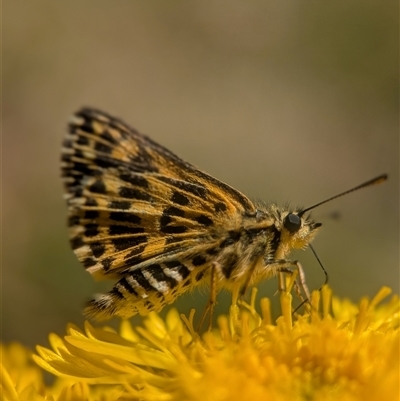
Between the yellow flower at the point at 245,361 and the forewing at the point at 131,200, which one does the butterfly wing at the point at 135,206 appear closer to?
the forewing at the point at 131,200

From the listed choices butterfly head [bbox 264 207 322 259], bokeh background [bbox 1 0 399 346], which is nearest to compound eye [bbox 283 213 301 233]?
butterfly head [bbox 264 207 322 259]

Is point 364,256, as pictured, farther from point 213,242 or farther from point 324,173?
point 213,242

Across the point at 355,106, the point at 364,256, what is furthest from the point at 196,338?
the point at 355,106

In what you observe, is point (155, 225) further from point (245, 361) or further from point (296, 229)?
point (245, 361)

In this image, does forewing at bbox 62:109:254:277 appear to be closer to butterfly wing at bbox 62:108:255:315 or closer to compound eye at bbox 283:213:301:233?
butterfly wing at bbox 62:108:255:315

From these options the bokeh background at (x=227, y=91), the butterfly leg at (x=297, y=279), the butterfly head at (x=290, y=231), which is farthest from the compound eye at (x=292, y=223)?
the bokeh background at (x=227, y=91)

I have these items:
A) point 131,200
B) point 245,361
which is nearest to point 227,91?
point 131,200
